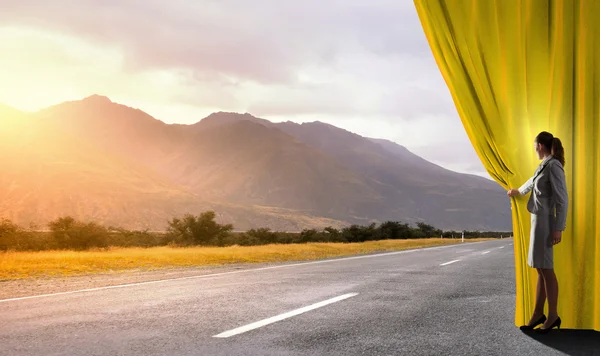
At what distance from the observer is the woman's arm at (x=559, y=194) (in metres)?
4.88

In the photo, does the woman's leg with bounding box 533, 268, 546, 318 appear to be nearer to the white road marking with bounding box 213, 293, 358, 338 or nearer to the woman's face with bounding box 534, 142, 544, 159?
the woman's face with bounding box 534, 142, 544, 159

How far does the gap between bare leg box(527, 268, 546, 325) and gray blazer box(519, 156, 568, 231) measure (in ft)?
1.82

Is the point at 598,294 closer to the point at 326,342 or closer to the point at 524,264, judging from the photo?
the point at 524,264

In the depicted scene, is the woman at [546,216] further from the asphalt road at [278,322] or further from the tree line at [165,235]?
the tree line at [165,235]

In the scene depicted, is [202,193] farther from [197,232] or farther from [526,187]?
[526,187]

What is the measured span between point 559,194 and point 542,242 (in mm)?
486

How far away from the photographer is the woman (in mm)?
4898

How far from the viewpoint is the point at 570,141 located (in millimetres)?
5312

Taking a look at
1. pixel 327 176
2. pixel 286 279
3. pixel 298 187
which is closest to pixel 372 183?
pixel 327 176

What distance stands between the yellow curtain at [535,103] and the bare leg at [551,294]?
0.23 metres

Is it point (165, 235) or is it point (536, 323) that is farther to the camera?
point (165, 235)

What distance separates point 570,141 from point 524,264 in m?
1.31

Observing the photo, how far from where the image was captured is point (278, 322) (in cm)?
519

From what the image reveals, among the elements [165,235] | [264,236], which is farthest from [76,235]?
[264,236]
